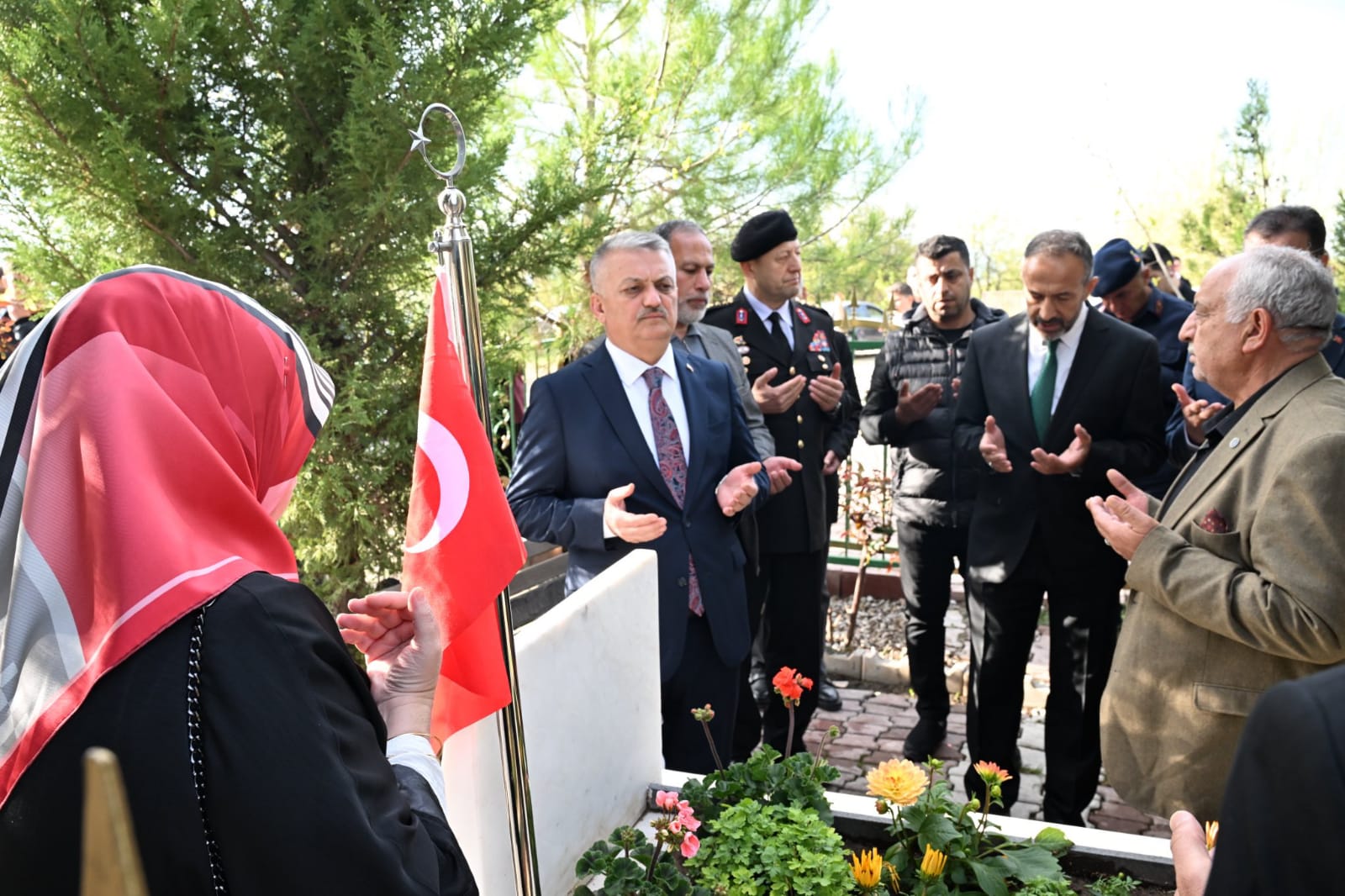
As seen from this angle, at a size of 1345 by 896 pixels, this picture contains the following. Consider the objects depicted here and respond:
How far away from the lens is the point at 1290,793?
0.76 metres

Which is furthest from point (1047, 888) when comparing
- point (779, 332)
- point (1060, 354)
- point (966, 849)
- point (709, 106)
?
point (709, 106)

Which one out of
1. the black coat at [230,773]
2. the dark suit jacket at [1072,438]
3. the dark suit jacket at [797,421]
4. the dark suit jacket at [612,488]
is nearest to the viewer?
the black coat at [230,773]

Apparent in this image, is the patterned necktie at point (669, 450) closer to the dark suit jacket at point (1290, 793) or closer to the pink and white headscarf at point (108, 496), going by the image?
the pink and white headscarf at point (108, 496)

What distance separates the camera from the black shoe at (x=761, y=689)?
471 cm

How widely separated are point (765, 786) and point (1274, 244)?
9.98ft

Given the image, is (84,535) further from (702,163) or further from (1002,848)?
(702,163)

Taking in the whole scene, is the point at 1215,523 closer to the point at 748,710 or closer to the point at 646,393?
the point at 646,393

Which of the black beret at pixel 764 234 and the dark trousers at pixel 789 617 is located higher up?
the black beret at pixel 764 234

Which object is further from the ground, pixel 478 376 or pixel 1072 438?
pixel 478 376

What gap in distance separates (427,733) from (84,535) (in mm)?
663

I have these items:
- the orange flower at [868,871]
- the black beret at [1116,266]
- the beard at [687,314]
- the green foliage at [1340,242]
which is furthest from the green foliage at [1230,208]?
the orange flower at [868,871]

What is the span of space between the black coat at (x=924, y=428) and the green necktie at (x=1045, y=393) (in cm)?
48

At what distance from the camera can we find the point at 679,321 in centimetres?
410

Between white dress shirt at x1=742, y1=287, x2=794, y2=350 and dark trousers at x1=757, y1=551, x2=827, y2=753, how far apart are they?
3.36 ft
